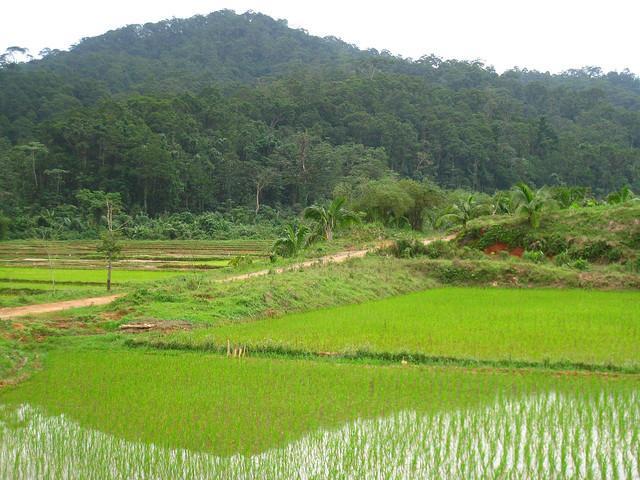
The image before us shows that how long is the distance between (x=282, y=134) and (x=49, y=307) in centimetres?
5128

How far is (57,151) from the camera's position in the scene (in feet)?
166

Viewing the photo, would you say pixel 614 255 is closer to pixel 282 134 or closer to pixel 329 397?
pixel 329 397

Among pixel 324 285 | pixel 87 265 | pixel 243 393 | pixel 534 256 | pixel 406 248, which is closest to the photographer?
pixel 243 393

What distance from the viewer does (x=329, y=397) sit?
25.9 ft

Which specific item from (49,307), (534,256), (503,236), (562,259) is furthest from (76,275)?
(562,259)

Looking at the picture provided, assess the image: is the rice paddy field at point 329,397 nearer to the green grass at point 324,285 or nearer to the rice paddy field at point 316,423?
the rice paddy field at point 316,423

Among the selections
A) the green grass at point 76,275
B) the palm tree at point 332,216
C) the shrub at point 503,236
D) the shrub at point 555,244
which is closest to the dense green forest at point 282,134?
the palm tree at point 332,216

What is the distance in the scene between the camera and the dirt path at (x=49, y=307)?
13.2m

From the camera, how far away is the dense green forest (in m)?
50.4

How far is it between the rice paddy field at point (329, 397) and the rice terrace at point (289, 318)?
39 millimetres

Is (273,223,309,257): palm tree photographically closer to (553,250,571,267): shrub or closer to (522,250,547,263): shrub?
(522,250,547,263): shrub

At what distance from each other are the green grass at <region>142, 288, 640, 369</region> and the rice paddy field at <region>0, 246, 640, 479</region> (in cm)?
6

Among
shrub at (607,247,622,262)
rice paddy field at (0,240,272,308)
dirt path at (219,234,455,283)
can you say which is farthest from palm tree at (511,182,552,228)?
rice paddy field at (0,240,272,308)

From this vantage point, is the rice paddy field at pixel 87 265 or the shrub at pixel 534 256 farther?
the shrub at pixel 534 256
